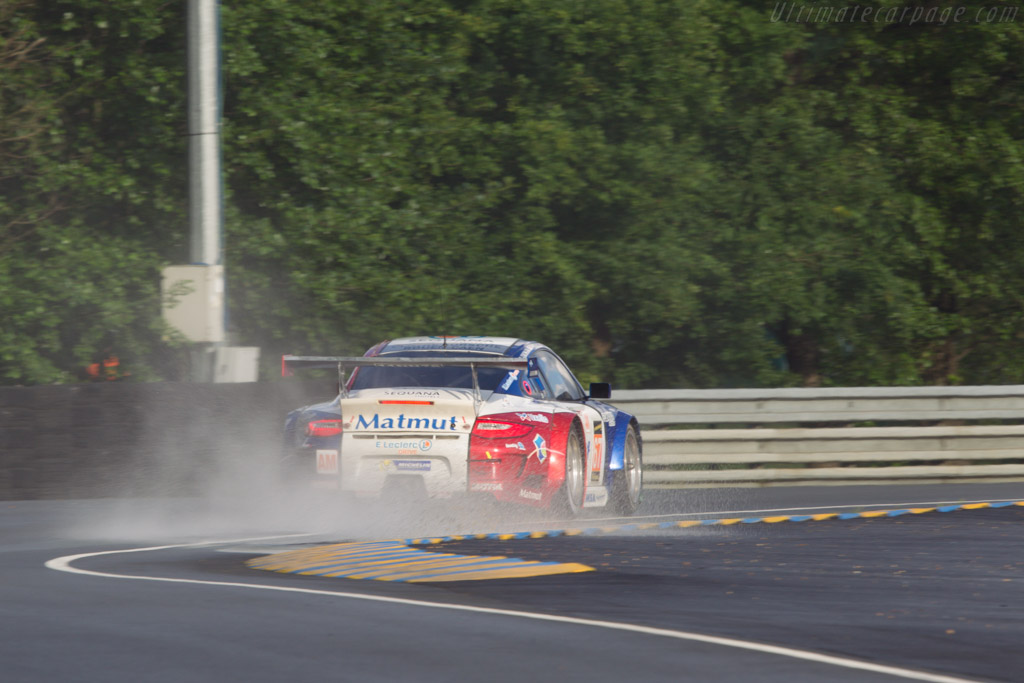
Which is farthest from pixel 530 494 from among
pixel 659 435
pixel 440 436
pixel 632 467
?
pixel 659 435

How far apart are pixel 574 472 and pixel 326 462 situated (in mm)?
1949

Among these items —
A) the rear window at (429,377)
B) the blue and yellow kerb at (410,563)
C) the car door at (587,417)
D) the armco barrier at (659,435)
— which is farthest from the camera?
the armco barrier at (659,435)

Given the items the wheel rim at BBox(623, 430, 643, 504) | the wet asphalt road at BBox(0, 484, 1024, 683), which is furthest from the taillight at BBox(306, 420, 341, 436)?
the wheel rim at BBox(623, 430, 643, 504)

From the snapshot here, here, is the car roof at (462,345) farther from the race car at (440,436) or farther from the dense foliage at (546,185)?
the dense foliage at (546,185)

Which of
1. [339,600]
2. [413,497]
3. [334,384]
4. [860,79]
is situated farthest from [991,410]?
[339,600]

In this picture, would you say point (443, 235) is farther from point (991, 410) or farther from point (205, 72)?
point (991, 410)

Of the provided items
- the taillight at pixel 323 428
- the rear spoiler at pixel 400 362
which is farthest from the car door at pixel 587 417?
the taillight at pixel 323 428

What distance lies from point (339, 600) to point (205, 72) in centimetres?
990

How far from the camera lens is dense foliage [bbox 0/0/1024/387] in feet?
66.5

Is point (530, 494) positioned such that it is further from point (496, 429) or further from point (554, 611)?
point (554, 611)

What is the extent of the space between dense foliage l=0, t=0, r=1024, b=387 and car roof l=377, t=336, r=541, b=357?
5.84 metres

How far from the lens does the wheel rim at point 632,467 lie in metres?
14.3

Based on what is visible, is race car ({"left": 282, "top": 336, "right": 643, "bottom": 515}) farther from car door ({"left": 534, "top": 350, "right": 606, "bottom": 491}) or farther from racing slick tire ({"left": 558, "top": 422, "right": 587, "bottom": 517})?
car door ({"left": 534, "top": 350, "right": 606, "bottom": 491})

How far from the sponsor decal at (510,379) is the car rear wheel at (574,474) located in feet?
1.86
